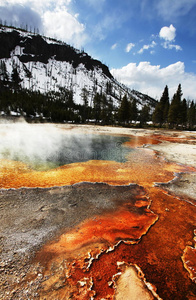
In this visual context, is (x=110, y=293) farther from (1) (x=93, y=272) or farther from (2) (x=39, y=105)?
(2) (x=39, y=105)

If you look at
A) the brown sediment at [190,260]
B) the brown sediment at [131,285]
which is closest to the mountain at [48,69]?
the brown sediment at [190,260]

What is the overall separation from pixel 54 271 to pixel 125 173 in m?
6.92

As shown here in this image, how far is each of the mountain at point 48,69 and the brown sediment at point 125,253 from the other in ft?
295

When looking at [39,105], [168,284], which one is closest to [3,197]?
[168,284]

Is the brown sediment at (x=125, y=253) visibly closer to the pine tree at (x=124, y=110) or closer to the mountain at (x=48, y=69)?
the pine tree at (x=124, y=110)

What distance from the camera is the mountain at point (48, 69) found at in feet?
309

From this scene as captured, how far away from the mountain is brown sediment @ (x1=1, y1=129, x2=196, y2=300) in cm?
9001

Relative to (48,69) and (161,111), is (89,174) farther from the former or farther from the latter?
(48,69)

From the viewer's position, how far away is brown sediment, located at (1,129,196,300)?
9.20 feet

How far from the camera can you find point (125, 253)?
3580 millimetres

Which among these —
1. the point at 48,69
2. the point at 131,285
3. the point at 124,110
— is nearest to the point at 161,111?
the point at 124,110

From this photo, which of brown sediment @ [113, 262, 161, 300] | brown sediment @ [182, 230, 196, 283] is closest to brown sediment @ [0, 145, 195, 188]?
brown sediment @ [182, 230, 196, 283]

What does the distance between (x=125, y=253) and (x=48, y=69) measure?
141483mm

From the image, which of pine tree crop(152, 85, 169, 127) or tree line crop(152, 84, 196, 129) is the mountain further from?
pine tree crop(152, 85, 169, 127)
